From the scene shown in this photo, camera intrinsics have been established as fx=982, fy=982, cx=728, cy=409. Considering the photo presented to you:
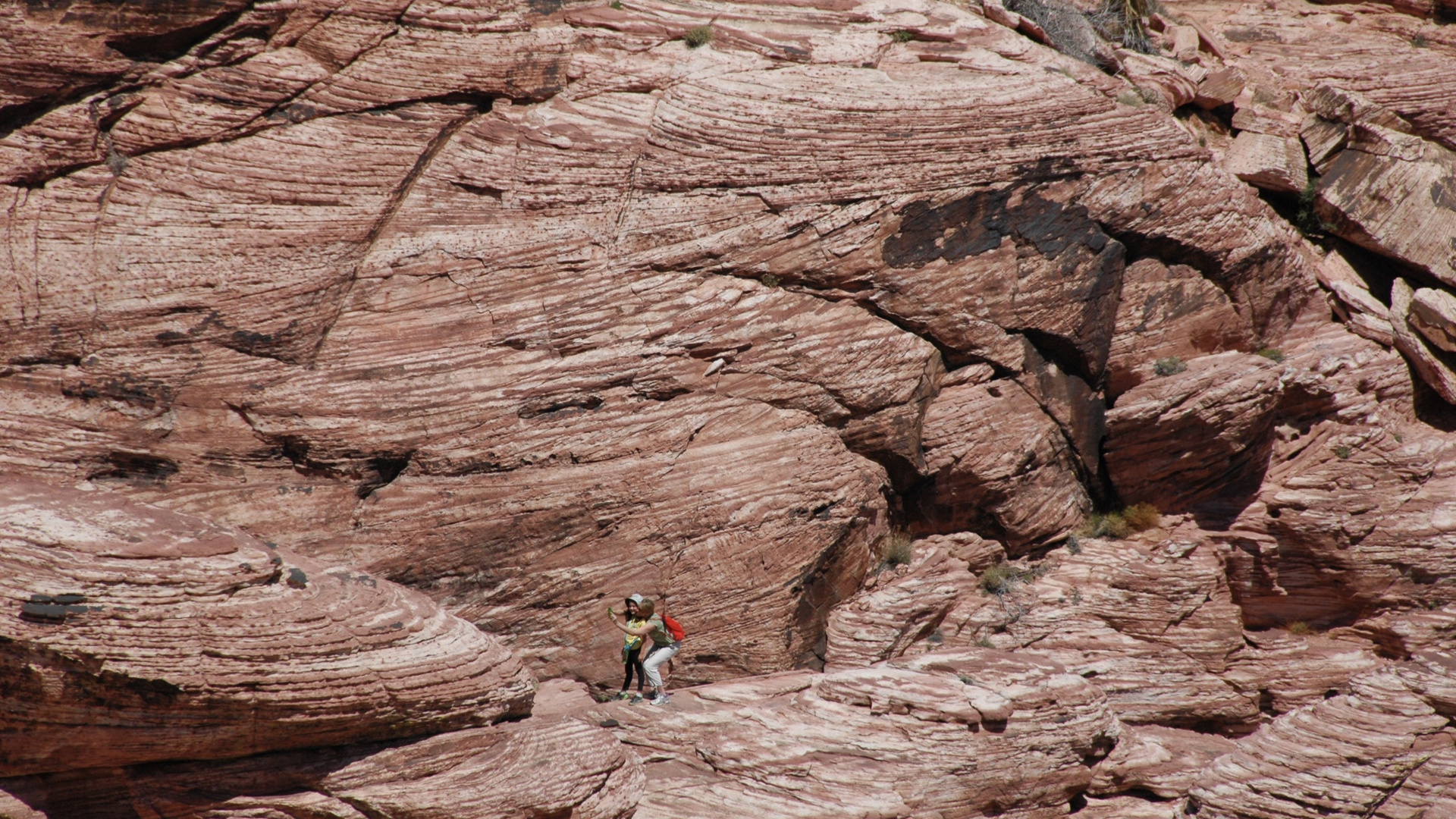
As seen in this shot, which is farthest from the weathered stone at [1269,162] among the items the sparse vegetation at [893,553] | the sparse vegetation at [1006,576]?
the sparse vegetation at [893,553]

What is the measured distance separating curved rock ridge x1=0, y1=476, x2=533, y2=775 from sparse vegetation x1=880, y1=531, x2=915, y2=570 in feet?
24.1

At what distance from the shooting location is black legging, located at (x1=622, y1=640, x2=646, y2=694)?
14.3 meters

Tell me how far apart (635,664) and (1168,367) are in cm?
1069

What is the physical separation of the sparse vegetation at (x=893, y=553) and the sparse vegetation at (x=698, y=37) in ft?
29.7

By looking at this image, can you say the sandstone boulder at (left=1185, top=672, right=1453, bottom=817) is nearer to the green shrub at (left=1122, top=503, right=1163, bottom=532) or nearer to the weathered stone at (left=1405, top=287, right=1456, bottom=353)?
the green shrub at (left=1122, top=503, right=1163, bottom=532)

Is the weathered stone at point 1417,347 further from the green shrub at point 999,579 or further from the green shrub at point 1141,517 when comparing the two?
the green shrub at point 999,579

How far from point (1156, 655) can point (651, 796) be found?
9265mm

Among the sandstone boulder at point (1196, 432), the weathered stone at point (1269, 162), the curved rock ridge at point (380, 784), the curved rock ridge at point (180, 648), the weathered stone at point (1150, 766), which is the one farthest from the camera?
the weathered stone at point (1269, 162)

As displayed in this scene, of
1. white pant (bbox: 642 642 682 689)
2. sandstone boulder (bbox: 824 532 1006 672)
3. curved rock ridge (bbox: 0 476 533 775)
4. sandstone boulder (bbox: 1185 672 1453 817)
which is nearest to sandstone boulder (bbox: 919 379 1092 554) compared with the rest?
sandstone boulder (bbox: 824 532 1006 672)

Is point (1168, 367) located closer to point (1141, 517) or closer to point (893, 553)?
point (1141, 517)

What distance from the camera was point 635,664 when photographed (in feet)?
47.6

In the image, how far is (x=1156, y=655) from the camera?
17078 mm

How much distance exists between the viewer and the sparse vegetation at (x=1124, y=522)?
699 inches

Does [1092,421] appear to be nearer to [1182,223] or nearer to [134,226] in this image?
[1182,223]
